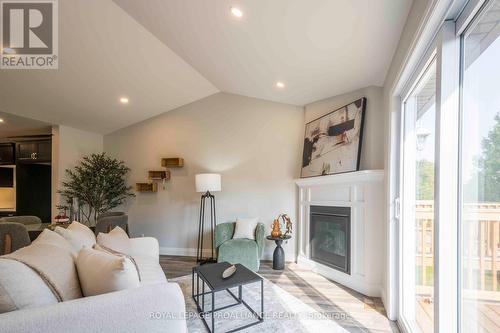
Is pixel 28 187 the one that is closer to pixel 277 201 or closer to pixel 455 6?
pixel 277 201

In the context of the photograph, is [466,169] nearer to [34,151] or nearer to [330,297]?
[330,297]

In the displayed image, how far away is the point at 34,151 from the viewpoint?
498 cm

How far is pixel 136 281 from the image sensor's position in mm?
1421

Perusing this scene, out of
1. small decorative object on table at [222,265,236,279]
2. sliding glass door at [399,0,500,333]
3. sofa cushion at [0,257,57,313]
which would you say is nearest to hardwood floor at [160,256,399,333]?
sliding glass door at [399,0,500,333]

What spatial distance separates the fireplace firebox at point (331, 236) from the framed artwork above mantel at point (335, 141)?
21.1 inches

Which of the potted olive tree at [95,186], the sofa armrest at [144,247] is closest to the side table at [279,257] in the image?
the sofa armrest at [144,247]

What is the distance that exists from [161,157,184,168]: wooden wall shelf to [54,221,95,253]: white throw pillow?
245 cm

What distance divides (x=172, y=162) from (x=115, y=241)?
2371 millimetres

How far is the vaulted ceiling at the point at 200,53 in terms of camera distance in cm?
210

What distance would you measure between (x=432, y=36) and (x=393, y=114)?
3.20 feet

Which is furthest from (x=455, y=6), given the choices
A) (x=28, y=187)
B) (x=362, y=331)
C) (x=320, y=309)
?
(x=28, y=187)

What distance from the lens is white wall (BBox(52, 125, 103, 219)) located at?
4.53m

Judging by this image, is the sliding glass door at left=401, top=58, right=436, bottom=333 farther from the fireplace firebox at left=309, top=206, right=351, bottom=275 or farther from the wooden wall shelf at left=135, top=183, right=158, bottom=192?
the wooden wall shelf at left=135, top=183, right=158, bottom=192

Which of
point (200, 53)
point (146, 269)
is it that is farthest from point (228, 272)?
point (200, 53)
